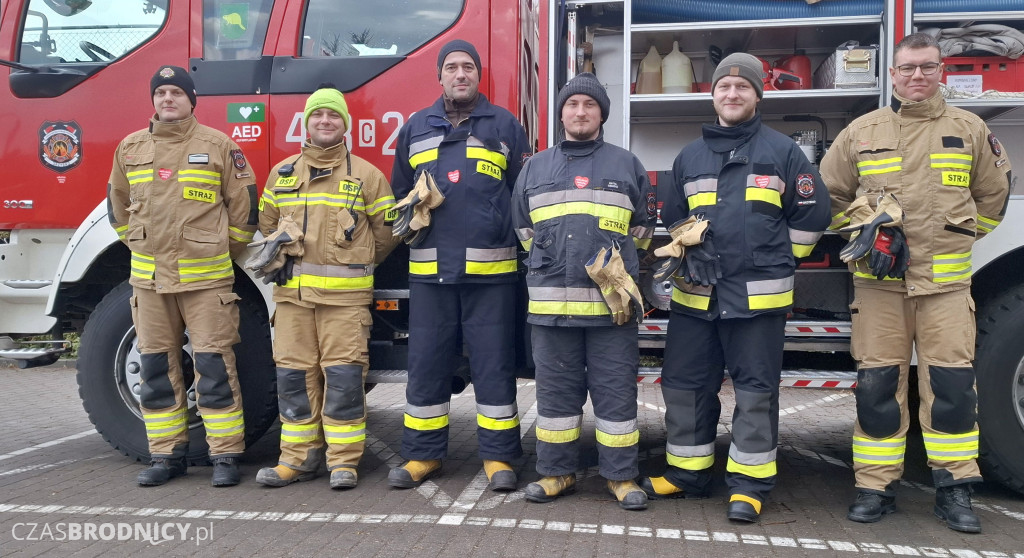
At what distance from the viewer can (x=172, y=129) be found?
3918 mm

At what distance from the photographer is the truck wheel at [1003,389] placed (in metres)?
3.58

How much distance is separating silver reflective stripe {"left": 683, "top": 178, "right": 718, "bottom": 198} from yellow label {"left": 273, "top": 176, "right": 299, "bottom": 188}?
1907 mm

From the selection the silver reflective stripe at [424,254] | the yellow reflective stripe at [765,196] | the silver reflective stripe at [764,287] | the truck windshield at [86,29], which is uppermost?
the truck windshield at [86,29]

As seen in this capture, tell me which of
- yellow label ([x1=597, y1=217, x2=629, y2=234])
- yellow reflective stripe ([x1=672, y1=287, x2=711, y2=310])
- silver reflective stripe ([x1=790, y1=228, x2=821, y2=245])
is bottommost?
yellow reflective stripe ([x1=672, y1=287, x2=711, y2=310])

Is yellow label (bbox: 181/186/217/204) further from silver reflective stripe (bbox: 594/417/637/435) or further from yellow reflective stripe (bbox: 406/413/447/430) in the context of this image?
silver reflective stripe (bbox: 594/417/637/435)

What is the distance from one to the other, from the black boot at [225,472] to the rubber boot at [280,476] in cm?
11

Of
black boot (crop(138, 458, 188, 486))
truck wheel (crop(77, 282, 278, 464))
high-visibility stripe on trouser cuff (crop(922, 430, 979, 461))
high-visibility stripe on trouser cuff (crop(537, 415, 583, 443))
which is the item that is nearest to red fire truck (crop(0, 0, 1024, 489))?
truck wheel (crop(77, 282, 278, 464))

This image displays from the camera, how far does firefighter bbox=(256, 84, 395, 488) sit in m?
3.84

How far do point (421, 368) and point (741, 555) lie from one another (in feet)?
5.64

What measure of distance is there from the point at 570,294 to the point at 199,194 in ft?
6.46

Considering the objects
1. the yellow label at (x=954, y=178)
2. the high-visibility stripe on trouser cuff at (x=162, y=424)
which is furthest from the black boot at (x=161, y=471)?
the yellow label at (x=954, y=178)

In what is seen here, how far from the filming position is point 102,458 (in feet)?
15.2

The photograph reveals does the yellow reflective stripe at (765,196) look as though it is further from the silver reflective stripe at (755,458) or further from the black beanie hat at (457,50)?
the black beanie hat at (457,50)

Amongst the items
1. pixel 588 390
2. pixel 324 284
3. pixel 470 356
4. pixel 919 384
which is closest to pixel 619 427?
pixel 588 390
